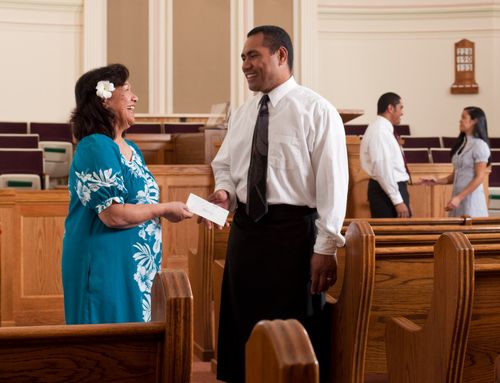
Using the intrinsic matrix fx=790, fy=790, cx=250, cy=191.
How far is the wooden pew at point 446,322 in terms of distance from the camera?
1.93 meters

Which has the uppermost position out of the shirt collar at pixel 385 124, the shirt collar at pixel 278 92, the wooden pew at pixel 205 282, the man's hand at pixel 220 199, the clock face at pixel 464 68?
the clock face at pixel 464 68

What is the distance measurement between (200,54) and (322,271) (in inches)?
351

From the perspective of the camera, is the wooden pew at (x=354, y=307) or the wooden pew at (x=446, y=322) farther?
the wooden pew at (x=354, y=307)

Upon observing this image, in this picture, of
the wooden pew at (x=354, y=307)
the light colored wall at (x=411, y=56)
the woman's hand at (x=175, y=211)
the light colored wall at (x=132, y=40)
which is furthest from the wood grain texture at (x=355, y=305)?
the light colored wall at (x=411, y=56)

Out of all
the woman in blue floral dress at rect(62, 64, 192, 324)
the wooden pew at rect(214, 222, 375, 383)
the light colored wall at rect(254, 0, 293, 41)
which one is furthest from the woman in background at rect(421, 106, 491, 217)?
the light colored wall at rect(254, 0, 293, 41)

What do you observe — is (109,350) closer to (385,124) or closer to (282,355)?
(282,355)

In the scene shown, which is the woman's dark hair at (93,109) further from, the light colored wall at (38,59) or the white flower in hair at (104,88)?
the light colored wall at (38,59)

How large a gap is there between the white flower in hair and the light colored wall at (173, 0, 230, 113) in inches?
329

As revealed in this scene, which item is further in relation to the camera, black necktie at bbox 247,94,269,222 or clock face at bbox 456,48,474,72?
clock face at bbox 456,48,474,72

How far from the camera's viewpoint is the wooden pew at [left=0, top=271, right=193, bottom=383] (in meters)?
1.24

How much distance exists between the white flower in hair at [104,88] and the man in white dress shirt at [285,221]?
45 cm

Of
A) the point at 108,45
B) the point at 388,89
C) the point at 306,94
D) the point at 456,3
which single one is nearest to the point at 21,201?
the point at 306,94

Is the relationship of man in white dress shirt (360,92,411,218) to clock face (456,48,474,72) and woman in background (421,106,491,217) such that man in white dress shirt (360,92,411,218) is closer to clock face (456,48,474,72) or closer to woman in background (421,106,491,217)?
woman in background (421,106,491,217)

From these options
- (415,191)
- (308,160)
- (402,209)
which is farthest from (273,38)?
(415,191)
